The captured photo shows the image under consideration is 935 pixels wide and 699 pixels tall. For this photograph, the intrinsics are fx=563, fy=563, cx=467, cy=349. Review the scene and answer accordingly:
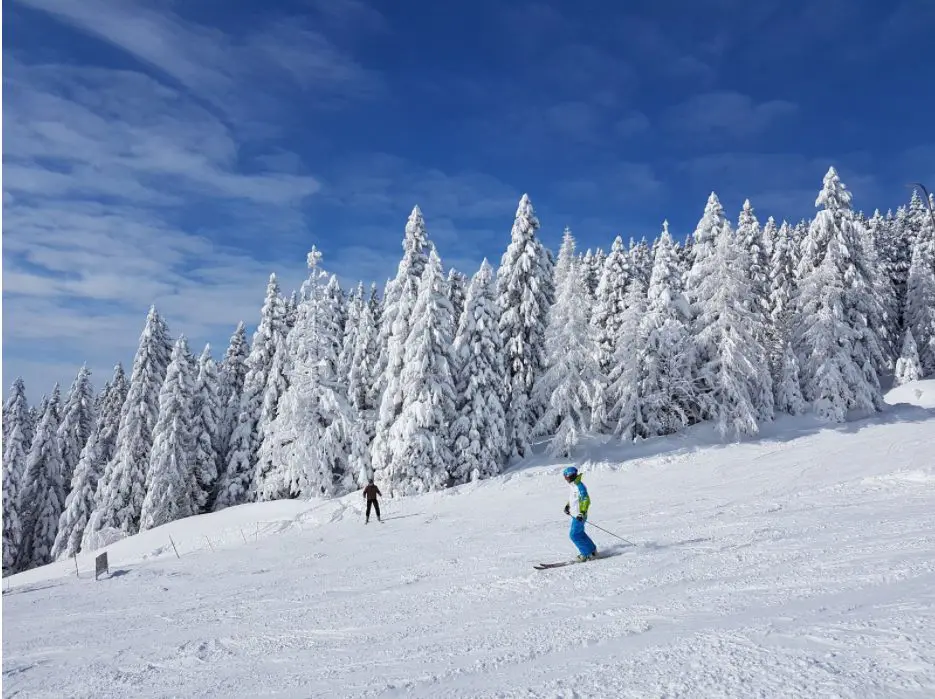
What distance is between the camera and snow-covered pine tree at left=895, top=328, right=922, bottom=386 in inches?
1679

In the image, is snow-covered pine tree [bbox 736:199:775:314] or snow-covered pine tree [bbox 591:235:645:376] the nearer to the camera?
snow-covered pine tree [bbox 591:235:645:376]

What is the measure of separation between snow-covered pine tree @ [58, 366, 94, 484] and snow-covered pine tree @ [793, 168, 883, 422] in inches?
2206

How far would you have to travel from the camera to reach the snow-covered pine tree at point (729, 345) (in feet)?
106

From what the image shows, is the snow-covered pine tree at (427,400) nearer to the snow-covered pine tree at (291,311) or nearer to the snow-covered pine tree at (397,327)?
the snow-covered pine tree at (397,327)

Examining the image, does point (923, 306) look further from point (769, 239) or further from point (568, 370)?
point (568, 370)

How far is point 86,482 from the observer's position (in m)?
40.3

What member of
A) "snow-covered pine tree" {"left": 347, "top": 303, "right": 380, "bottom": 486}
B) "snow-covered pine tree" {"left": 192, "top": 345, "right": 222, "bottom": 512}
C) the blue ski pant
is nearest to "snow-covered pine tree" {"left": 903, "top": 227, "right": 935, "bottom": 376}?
"snow-covered pine tree" {"left": 347, "top": 303, "right": 380, "bottom": 486}

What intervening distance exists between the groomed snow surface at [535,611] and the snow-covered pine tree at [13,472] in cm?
3455

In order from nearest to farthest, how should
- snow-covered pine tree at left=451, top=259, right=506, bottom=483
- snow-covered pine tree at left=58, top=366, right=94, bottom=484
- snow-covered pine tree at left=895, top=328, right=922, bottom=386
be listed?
1. snow-covered pine tree at left=451, top=259, right=506, bottom=483
2. snow-covered pine tree at left=895, top=328, right=922, bottom=386
3. snow-covered pine tree at left=58, top=366, right=94, bottom=484

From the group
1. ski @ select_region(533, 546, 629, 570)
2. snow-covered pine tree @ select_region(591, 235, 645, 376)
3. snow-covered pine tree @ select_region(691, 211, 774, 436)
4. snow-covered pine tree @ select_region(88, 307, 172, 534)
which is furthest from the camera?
snow-covered pine tree @ select_region(591, 235, 645, 376)

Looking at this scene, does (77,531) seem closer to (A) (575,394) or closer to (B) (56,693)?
(A) (575,394)

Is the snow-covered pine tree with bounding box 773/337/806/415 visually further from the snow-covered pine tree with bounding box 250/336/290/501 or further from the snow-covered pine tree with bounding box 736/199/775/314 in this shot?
the snow-covered pine tree with bounding box 250/336/290/501

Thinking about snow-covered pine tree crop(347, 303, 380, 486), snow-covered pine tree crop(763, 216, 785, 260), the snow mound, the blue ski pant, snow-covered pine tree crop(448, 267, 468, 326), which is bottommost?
the blue ski pant

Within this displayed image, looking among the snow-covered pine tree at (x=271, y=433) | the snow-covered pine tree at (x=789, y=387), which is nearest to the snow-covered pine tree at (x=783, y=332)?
the snow-covered pine tree at (x=789, y=387)
